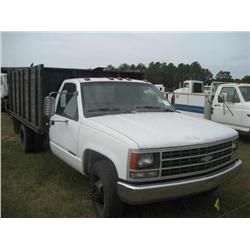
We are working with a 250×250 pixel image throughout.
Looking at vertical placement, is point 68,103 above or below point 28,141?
above

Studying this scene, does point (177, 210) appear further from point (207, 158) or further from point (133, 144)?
point (133, 144)

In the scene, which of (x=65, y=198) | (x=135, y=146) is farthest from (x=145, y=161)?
(x=65, y=198)

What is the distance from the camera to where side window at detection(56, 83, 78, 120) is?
4.87 meters

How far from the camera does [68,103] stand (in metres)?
5.16

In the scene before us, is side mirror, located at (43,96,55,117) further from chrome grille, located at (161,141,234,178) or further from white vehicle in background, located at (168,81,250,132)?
white vehicle in background, located at (168,81,250,132)

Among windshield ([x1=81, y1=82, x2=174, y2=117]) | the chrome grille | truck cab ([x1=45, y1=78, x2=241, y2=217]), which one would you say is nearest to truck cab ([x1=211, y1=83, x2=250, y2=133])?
windshield ([x1=81, y1=82, x2=174, y2=117])

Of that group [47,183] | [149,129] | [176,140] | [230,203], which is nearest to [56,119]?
[47,183]

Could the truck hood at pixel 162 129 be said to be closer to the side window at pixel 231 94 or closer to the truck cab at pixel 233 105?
the truck cab at pixel 233 105

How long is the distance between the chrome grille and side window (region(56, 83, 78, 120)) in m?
1.80

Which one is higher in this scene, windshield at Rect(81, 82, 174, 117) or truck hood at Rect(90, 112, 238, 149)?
windshield at Rect(81, 82, 174, 117)

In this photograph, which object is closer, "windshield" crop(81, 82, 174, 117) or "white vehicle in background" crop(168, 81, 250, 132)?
"windshield" crop(81, 82, 174, 117)

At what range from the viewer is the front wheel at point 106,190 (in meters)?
3.65

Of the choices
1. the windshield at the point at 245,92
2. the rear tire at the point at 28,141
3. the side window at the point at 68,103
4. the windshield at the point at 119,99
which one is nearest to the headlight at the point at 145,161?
the windshield at the point at 119,99

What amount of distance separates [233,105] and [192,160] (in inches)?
267
